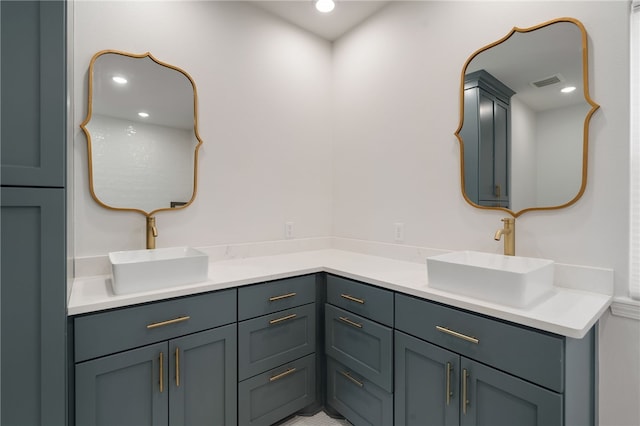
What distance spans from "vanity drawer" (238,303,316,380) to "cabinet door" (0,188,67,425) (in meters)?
0.75

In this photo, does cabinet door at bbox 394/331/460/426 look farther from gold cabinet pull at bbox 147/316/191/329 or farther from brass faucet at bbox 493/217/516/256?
gold cabinet pull at bbox 147/316/191/329

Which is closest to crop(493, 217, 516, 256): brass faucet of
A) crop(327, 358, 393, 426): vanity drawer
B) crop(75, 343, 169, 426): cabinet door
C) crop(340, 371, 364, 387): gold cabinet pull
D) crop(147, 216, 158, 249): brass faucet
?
crop(327, 358, 393, 426): vanity drawer

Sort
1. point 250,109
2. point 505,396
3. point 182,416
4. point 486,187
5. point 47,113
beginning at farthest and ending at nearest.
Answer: point 250,109
point 486,187
point 182,416
point 505,396
point 47,113

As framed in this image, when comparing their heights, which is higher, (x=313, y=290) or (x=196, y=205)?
(x=196, y=205)

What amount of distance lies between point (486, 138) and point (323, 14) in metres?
1.57

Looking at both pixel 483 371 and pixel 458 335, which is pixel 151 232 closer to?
pixel 458 335

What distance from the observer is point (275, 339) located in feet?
5.76

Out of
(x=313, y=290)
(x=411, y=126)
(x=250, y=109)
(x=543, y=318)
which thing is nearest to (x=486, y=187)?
(x=411, y=126)

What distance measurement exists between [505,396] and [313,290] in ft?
3.51

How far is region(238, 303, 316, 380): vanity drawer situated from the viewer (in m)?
1.64

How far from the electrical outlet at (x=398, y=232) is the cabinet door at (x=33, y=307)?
1837 mm

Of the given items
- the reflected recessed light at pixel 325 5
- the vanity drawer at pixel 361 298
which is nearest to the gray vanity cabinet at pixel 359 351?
the vanity drawer at pixel 361 298

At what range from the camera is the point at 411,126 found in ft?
7.00

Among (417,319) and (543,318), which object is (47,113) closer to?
(417,319)
